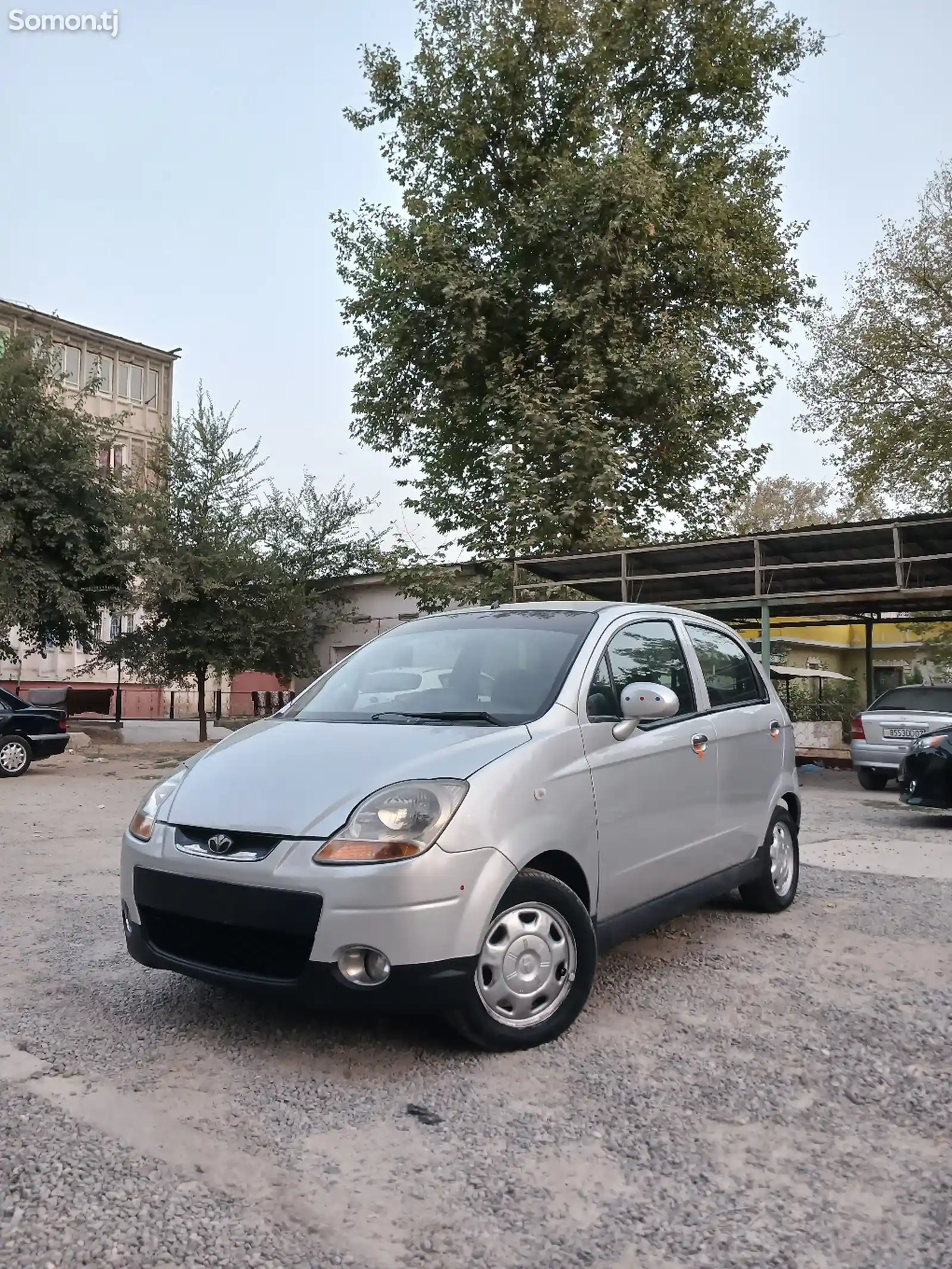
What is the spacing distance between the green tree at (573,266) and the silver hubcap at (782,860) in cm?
1414

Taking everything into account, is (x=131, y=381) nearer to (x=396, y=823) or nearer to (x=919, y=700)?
(x=919, y=700)

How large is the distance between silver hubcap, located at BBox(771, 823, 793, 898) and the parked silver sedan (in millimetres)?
8448

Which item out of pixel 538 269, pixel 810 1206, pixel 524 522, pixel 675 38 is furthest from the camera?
pixel 675 38

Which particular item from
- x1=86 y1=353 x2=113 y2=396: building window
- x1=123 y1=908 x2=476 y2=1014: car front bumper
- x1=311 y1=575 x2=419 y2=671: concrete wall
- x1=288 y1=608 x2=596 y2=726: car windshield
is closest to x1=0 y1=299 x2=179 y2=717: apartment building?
x1=86 y1=353 x2=113 y2=396: building window

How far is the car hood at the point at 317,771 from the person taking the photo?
389 cm

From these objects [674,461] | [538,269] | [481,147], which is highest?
[481,147]

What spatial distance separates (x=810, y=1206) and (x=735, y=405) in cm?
2300

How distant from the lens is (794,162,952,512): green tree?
25.3m

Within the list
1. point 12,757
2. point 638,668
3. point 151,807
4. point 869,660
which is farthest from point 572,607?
point 869,660

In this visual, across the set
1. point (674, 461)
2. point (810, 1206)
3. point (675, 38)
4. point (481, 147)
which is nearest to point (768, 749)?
point (810, 1206)

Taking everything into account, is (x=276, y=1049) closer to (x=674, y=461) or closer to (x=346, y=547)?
(x=674, y=461)

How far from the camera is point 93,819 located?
11.4m

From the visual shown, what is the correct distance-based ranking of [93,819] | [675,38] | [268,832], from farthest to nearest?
[675,38]
[93,819]
[268,832]

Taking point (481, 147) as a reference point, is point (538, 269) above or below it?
below
